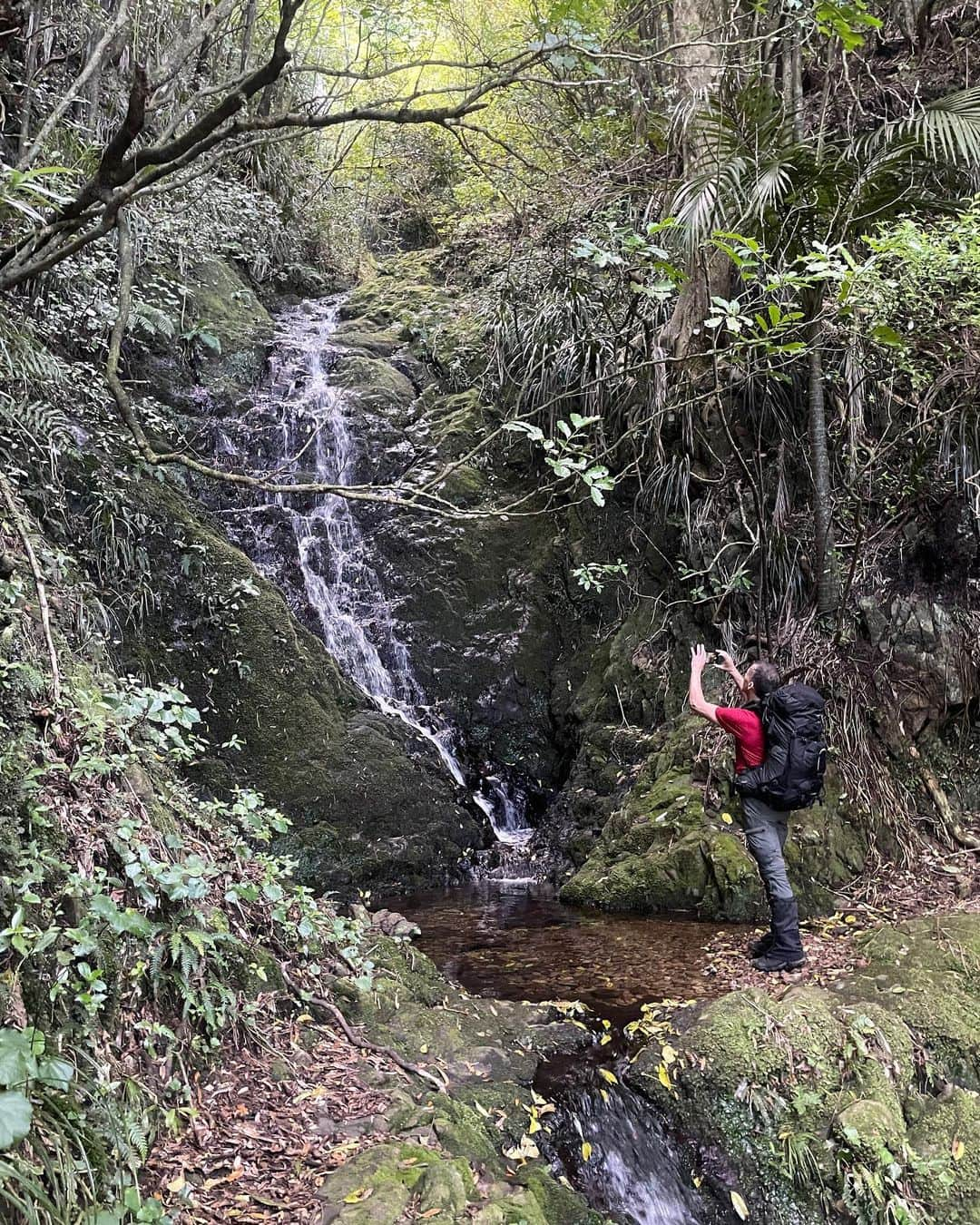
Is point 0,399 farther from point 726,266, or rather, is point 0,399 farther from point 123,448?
point 726,266

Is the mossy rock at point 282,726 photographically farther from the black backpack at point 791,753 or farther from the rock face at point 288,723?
the black backpack at point 791,753

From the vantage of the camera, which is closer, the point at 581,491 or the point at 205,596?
the point at 205,596

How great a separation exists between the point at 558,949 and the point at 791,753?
191cm

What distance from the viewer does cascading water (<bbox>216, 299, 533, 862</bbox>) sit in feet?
25.0

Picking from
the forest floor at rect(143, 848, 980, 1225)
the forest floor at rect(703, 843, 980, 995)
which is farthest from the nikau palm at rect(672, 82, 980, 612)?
the forest floor at rect(143, 848, 980, 1225)

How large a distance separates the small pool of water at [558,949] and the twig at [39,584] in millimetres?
2756

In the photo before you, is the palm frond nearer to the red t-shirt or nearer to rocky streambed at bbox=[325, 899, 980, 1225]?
the red t-shirt

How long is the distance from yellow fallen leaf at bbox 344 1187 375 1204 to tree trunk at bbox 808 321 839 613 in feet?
16.7

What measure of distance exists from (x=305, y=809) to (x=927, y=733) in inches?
189

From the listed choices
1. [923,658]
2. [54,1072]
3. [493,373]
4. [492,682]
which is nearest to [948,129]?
[923,658]

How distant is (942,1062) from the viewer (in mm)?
3846

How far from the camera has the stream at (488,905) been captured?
3.46 m

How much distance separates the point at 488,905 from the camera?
607cm

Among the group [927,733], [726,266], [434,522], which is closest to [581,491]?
[434,522]
